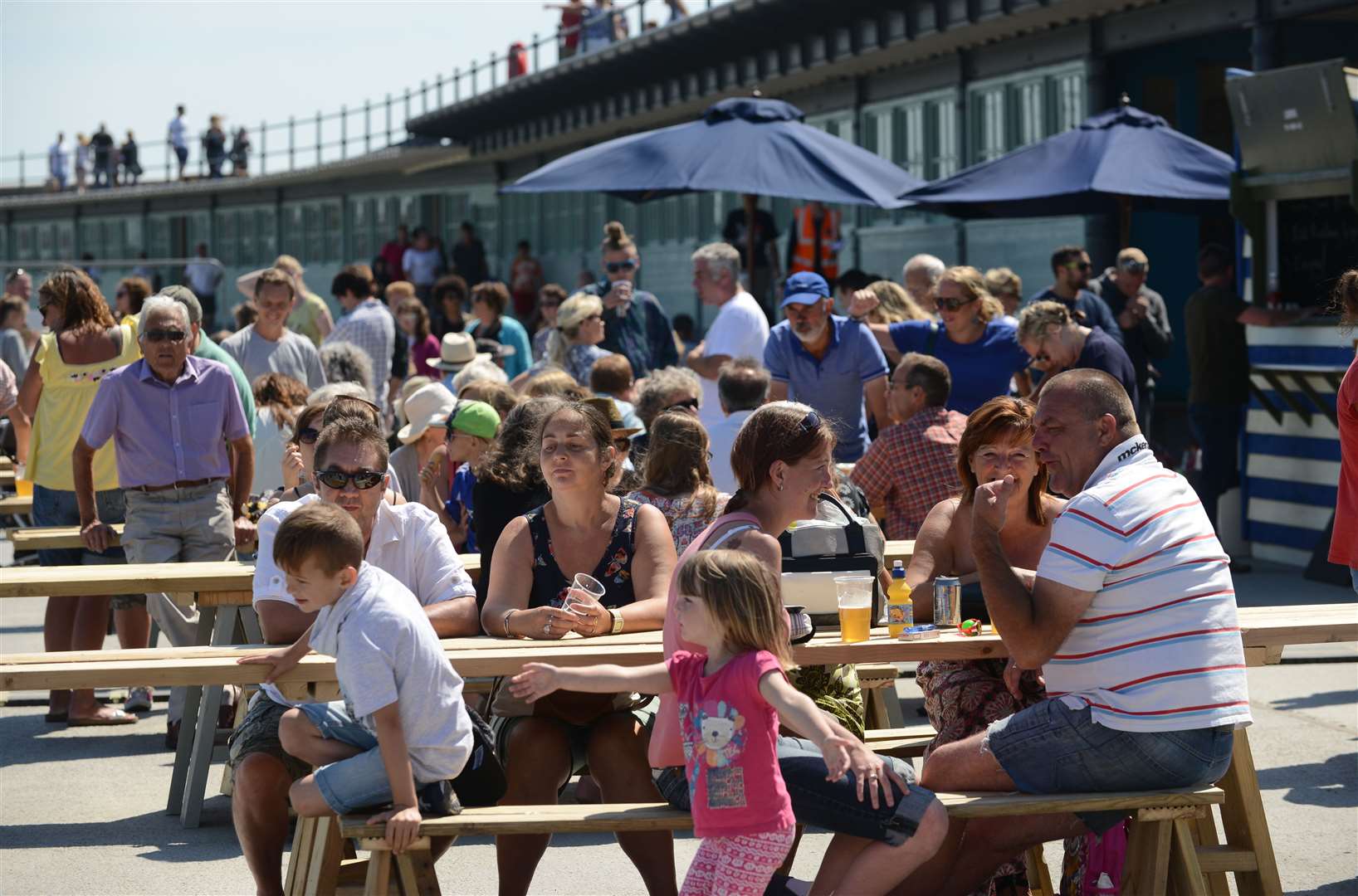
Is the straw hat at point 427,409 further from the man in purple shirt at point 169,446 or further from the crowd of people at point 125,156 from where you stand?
the crowd of people at point 125,156

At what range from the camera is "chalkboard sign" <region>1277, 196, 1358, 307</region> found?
12.3m

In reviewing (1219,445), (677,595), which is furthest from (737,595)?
(1219,445)

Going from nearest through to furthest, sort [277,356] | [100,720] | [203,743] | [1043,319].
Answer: [203,743], [100,720], [1043,319], [277,356]

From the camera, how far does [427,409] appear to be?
331 inches

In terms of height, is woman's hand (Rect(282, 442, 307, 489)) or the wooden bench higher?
woman's hand (Rect(282, 442, 307, 489))

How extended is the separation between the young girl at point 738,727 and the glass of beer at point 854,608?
2.39ft

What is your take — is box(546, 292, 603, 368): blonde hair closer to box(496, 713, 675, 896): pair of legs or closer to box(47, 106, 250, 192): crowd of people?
box(496, 713, 675, 896): pair of legs

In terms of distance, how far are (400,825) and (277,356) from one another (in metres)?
6.14

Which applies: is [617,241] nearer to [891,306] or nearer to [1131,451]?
[891,306]

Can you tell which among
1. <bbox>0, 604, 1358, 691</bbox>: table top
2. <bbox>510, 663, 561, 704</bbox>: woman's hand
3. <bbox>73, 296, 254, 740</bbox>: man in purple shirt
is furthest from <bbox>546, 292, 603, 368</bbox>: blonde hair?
<bbox>510, 663, 561, 704</bbox>: woman's hand

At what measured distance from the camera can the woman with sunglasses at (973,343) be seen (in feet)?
31.2

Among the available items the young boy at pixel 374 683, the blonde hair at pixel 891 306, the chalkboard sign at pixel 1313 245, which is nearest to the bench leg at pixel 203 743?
the young boy at pixel 374 683

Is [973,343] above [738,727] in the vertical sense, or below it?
above

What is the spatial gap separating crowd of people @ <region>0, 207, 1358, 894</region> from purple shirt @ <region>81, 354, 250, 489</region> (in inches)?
0.5
